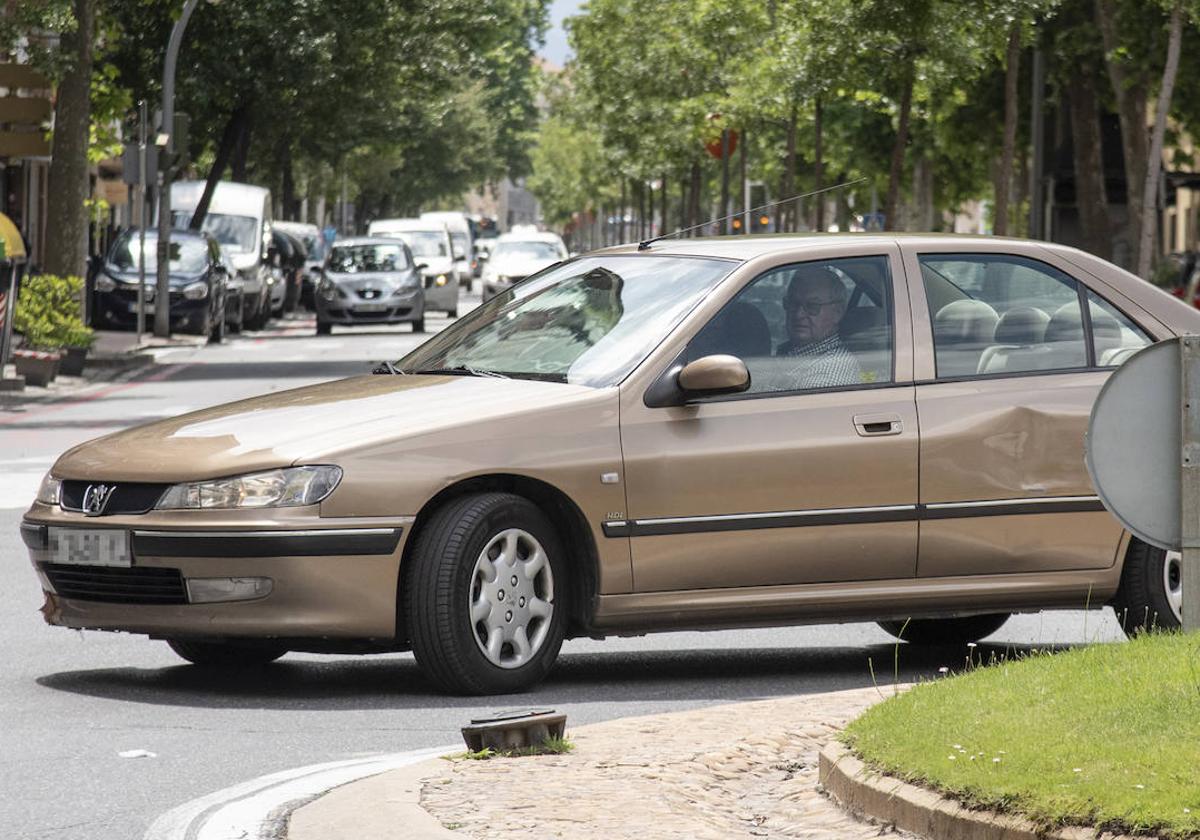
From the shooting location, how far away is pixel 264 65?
49.8 m

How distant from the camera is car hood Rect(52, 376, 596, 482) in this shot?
26.1 ft

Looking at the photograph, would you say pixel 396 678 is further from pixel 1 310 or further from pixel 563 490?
pixel 1 310

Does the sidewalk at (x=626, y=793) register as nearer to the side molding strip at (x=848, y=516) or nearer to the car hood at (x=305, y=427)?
the side molding strip at (x=848, y=516)

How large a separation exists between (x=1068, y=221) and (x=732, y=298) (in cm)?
4549

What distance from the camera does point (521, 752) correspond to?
6605mm

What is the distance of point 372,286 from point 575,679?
34.3 meters

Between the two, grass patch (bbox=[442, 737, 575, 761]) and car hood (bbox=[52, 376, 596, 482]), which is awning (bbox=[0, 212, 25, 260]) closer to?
car hood (bbox=[52, 376, 596, 482])

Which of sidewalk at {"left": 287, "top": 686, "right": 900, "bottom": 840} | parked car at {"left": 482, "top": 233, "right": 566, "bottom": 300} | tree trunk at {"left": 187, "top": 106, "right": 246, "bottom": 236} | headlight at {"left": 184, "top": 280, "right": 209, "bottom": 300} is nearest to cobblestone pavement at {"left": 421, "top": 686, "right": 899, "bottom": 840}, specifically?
sidewalk at {"left": 287, "top": 686, "right": 900, "bottom": 840}

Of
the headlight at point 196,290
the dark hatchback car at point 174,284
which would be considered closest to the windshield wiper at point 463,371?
the dark hatchback car at point 174,284

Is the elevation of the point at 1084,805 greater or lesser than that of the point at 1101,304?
lesser

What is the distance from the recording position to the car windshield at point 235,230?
1853 inches

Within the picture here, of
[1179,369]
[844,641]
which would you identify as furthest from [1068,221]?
[1179,369]

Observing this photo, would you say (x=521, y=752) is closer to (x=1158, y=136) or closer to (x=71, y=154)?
(x=1158, y=136)

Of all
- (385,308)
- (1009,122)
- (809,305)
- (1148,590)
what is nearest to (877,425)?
(809,305)
